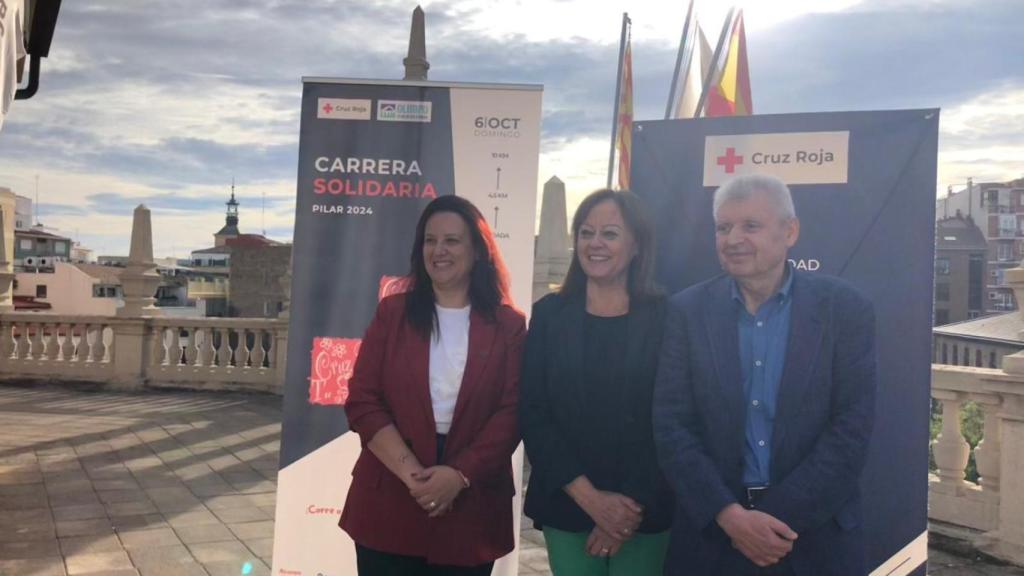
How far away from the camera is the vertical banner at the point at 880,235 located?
2695 mm

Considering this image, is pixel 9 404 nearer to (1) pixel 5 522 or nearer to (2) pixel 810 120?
(1) pixel 5 522

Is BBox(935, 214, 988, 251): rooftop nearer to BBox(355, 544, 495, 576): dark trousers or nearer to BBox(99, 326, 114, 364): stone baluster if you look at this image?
BBox(99, 326, 114, 364): stone baluster

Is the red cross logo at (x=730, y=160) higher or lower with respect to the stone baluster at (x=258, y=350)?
higher

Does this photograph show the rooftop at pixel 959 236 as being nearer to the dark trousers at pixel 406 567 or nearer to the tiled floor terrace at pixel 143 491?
the tiled floor terrace at pixel 143 491

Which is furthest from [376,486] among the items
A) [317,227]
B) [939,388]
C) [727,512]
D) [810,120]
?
[939,388]

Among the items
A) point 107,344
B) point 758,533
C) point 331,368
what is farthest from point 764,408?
point 107,344

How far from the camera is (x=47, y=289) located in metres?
34.2

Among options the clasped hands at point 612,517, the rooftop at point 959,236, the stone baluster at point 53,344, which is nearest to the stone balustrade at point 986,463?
the clasped hands at point 612,517

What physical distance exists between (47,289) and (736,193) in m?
38.2

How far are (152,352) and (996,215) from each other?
59378 millimetres

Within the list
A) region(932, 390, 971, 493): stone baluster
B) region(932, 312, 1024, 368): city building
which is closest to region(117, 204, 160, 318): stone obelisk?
region(932, 390, 971, 493): stone baluster

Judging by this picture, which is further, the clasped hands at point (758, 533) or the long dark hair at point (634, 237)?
the long dark hair at point (634, 237)

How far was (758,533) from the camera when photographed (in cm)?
200

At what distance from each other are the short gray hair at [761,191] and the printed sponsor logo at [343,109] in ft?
5.27
